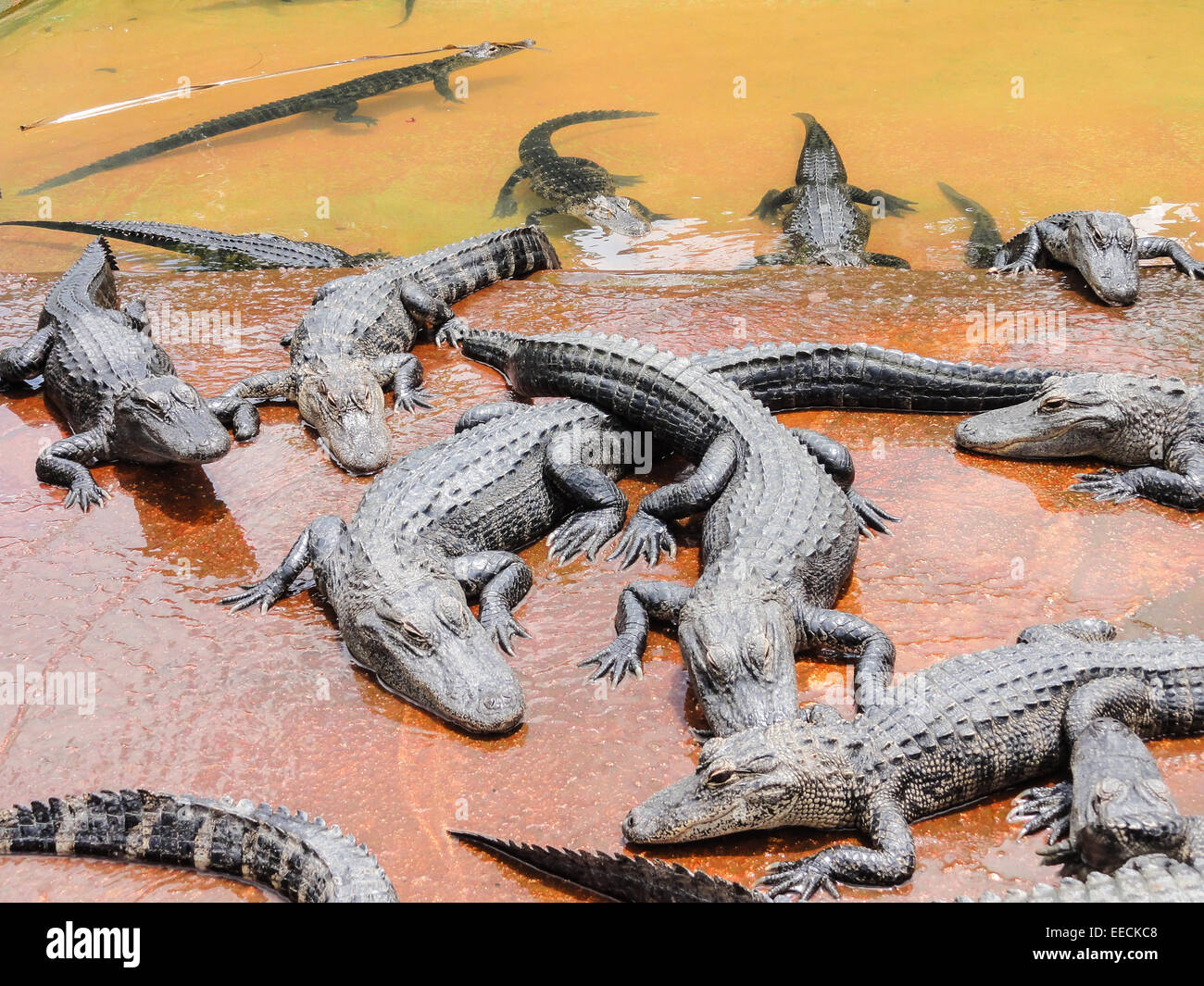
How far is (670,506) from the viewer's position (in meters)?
4.90

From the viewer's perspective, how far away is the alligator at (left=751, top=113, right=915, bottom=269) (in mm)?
8174

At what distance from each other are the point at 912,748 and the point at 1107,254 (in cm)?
476

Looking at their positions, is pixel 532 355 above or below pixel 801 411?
above

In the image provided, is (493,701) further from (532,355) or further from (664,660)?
(532,355)

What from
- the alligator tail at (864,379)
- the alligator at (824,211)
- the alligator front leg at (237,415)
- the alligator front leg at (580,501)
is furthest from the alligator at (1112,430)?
the alligator front leg at (237,415)

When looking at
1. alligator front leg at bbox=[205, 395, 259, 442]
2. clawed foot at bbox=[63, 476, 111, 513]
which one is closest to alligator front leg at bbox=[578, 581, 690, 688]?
alligator front leg at bbox=[205, 395, 259, 442]

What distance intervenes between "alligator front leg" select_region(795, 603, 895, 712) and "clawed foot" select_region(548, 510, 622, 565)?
3.77ft

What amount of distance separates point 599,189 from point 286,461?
16.9 ft

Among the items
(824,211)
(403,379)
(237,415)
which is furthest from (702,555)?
(824,211)

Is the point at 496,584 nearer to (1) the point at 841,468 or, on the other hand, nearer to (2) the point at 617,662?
(2) the point at 617,662

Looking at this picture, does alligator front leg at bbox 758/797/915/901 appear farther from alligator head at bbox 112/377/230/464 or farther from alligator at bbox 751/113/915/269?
alligator at bbox 751/113/915/269

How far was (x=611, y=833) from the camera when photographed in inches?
132

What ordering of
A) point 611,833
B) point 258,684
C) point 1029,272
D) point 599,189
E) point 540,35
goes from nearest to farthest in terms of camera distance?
point 611,833 < point 258,684 < point 1029,272 < point 599,189 < point 540,35

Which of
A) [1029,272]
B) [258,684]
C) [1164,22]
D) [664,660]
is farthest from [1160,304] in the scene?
[1164,22]
